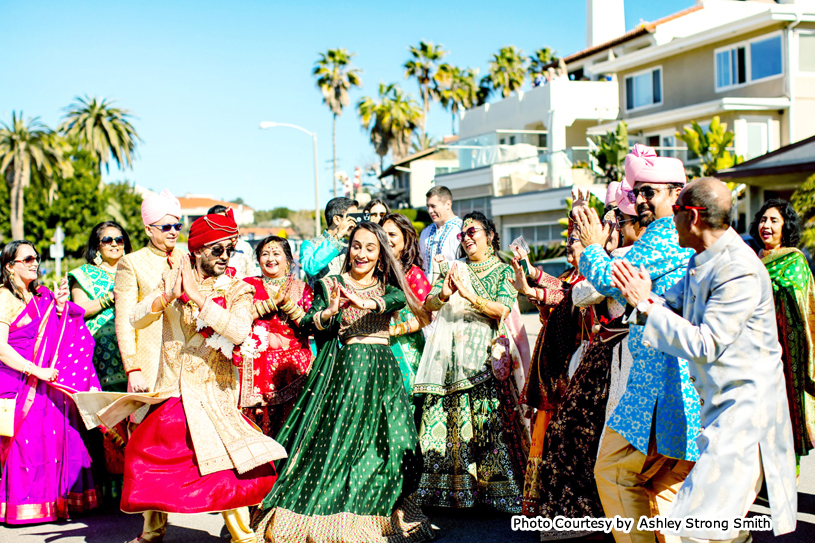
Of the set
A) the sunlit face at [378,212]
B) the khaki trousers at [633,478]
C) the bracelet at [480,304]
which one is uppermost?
the sunlit face at [378,212]

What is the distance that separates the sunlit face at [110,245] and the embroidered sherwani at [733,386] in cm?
454

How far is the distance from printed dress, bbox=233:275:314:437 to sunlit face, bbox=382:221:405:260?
0.91 meters

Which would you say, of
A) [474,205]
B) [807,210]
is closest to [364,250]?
[807,210]

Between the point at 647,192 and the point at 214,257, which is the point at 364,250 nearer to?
the point at 214,257

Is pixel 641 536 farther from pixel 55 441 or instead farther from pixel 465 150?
pixel 465 150

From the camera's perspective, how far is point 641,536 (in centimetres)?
364

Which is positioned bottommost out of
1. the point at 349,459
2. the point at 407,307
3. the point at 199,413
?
the point at 349,459

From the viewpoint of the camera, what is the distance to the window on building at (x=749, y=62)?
23.6 meters

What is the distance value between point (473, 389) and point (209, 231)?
2.22 metres

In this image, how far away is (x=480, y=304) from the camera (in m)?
5.27

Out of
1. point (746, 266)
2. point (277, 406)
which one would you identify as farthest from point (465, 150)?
point (746, 266)

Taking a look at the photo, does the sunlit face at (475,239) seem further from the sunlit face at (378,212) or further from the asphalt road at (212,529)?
the asphalt road at (212,529)

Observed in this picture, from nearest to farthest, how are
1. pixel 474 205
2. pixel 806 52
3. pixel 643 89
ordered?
pixel 806 52 < pixel 643 89 < pixel 474 205

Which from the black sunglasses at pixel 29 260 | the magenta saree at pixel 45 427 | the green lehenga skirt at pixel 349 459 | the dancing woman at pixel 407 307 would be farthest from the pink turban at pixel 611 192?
the black sunglasses at pixel 29 260
